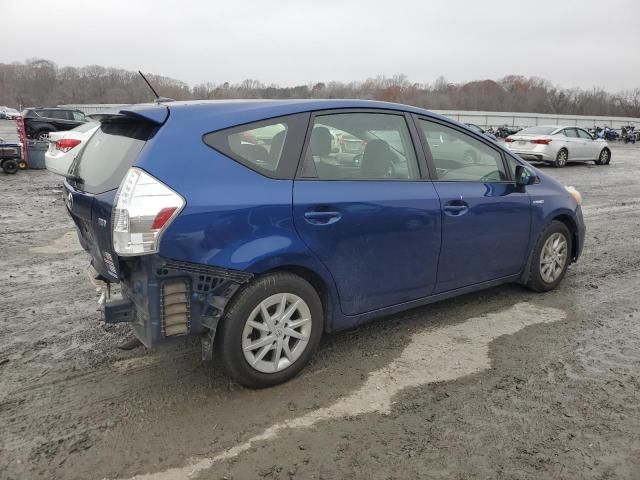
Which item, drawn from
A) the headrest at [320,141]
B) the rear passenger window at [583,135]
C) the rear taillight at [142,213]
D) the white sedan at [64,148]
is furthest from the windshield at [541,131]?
the rear taillight at [142,213]

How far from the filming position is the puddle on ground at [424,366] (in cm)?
276

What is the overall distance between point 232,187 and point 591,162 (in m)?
22.0

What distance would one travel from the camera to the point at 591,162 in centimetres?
2138

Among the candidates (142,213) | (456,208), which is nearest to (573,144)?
(456,208)

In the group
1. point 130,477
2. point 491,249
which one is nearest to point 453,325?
point 491,249

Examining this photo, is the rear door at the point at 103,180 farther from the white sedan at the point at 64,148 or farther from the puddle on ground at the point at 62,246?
the white sedan at the point at 64,148

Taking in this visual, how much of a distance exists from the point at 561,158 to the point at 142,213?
61.9 feet

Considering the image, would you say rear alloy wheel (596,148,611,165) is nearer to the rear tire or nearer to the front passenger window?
the front passenger window

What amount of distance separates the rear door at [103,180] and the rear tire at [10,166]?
11.9 meters

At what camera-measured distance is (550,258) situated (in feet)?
16.3

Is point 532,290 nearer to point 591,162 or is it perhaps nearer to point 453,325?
point 453,325

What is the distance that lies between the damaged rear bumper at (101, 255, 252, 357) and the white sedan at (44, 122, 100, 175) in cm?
896

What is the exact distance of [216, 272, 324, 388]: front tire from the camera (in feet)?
9.82

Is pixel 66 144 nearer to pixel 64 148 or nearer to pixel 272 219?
pixel 64 148
